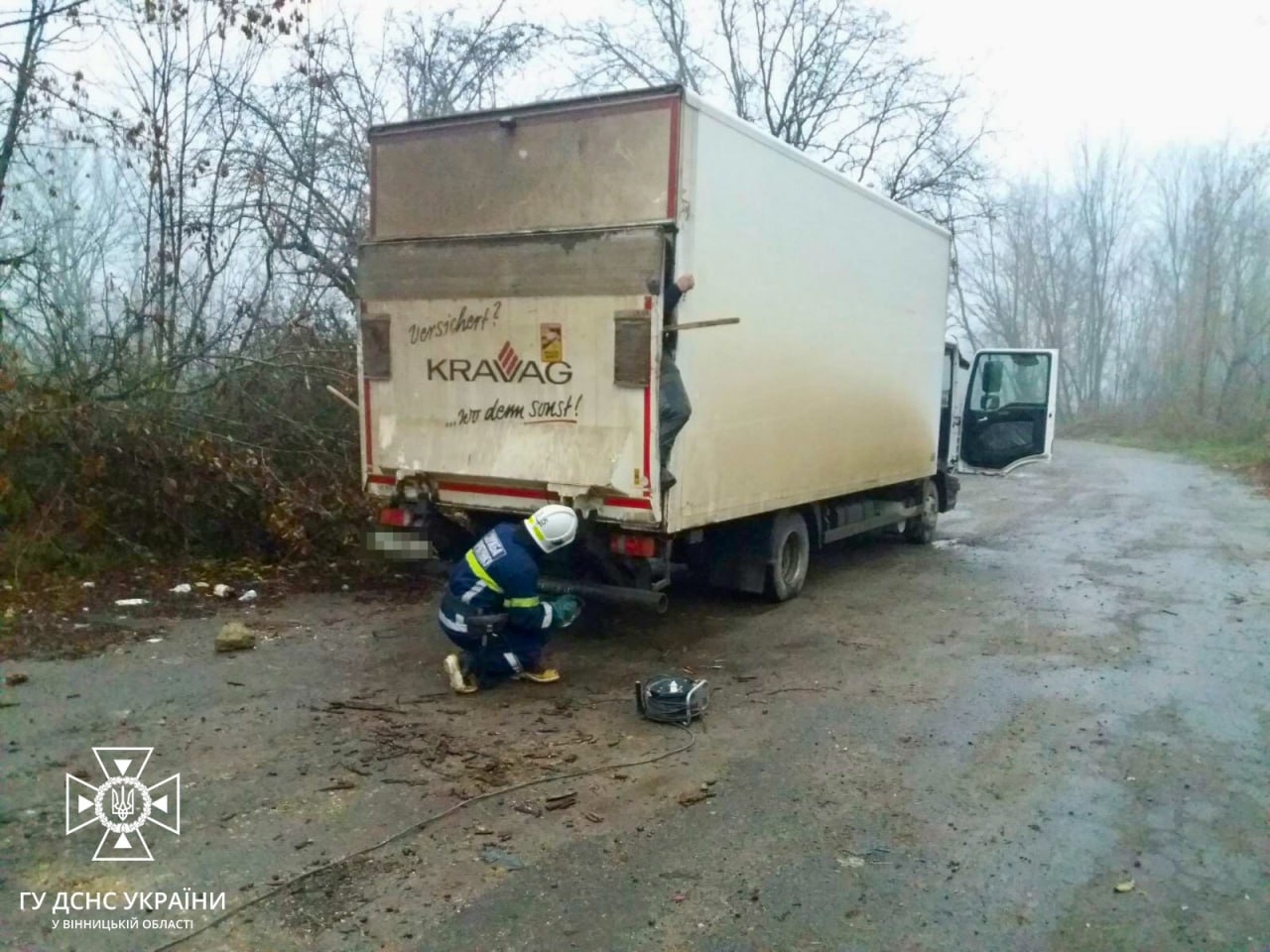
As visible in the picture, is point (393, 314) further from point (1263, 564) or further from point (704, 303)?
point (1263, 564)

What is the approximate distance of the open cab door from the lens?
12375 millimetres

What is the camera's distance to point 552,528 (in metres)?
6.04

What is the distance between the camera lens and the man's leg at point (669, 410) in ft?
20.8

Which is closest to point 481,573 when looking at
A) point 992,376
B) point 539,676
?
point 539,676

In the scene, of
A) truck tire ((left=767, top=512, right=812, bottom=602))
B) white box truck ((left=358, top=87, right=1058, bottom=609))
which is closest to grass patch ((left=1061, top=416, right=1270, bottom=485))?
truck tire ((left=767, top=512, right=812, bottom=602))

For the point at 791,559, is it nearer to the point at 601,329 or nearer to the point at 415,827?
the point at 601,329

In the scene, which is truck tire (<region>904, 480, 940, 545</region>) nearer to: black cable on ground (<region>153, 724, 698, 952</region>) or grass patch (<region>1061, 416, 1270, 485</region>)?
black cable on ground (<region>153, 724, 698, 952</region>)

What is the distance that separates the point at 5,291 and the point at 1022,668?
30.1ft

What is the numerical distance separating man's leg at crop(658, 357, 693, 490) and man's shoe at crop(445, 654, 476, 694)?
169cm

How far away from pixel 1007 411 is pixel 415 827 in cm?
1036

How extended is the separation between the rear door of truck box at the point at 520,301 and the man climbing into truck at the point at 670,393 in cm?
9

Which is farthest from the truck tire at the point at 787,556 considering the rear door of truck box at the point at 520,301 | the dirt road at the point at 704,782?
the rear door of truck box at the point at 520,301

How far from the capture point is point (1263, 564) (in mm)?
10875

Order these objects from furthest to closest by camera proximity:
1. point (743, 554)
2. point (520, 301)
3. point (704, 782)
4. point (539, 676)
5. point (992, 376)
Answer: point (992, 376) < point (743, 554) < point (520, 301) < point (539, 676) < point (704, 782)
